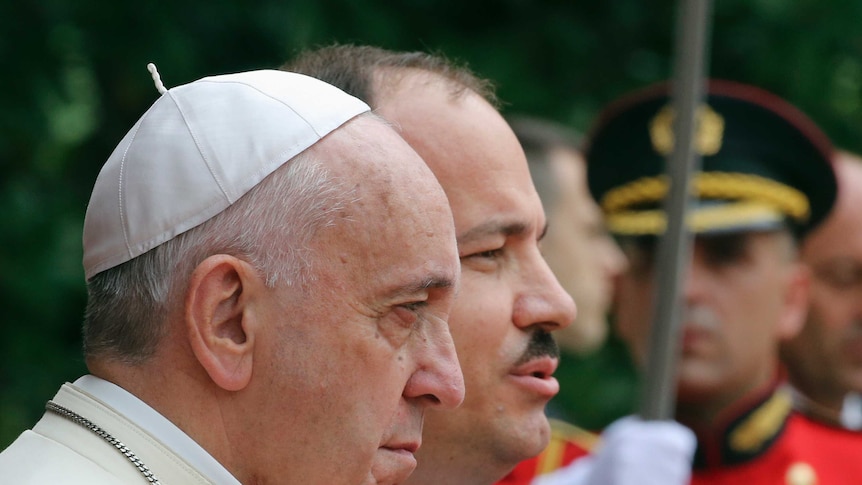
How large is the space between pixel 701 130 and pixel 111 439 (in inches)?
124

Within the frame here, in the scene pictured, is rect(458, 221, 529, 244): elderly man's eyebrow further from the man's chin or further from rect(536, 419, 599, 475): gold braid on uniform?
rect(536, 419, 599, 475): gold braid on uniform

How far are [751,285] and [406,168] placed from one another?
2484 millimetres

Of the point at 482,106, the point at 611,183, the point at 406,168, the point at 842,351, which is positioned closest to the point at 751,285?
the point at 611,183

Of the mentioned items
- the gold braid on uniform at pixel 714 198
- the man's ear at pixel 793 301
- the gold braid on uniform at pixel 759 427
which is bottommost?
the gold braid on uniform at pixel 759 427

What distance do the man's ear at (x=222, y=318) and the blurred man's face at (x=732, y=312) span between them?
98.3 inches

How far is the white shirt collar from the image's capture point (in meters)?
1.85

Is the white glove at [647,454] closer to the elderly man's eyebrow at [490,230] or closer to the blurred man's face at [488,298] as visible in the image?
the blurred man's face at [488,298]

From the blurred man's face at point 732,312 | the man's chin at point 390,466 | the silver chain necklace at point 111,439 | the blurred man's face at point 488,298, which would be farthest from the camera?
the blurred man's face at point 732,312

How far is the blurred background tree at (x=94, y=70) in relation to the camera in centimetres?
498

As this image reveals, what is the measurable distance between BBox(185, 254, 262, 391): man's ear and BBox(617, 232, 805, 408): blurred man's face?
2497 mm

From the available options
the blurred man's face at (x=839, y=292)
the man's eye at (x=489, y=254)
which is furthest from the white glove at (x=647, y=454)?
the blurred man's face at (x=839, y=292)

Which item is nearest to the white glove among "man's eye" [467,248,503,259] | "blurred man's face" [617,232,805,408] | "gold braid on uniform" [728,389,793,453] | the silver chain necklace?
"blurred man's face" [617,232,805,408]

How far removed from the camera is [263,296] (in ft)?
6.20

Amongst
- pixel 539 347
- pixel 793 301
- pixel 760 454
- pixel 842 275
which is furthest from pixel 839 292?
pixel 539 347
